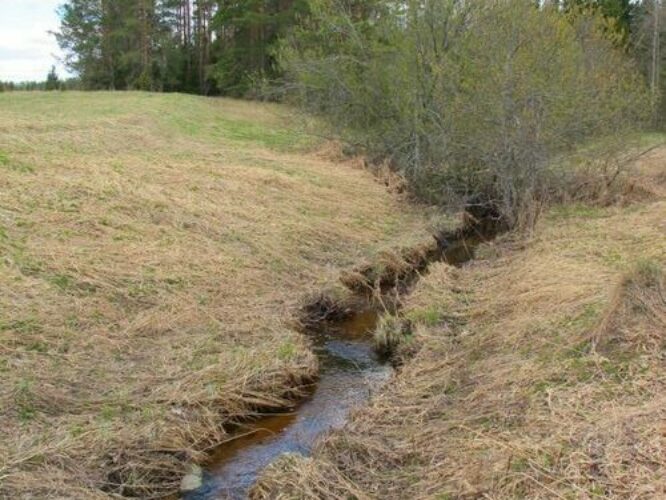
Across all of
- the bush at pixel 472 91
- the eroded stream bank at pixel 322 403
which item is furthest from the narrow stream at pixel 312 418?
the bush at pixel 472 91

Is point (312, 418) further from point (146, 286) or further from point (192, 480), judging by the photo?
point (146, 286)

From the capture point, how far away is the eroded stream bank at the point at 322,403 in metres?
5.73

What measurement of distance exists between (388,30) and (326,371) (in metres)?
12.9

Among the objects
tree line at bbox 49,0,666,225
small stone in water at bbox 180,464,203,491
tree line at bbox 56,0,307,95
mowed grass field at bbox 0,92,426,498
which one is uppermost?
tree line at bbox 56,0,307,95

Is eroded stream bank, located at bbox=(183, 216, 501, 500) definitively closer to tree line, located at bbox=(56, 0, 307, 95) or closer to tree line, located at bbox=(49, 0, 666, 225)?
tree line, located at bbox=(49, 0, 666, 225)

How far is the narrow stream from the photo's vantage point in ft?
18.6

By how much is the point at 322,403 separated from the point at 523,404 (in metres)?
2.24

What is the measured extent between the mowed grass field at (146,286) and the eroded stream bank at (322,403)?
226mm

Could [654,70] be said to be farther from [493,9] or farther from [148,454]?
[148,454]

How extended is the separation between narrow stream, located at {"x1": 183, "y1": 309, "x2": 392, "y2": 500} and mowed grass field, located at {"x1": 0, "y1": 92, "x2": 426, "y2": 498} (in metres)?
0.22

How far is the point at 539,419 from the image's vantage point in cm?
522

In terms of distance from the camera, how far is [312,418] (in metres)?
6.75

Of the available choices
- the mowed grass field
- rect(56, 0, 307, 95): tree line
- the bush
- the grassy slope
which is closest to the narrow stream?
the mowed grass field

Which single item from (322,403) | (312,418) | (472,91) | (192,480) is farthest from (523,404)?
(472,91)
